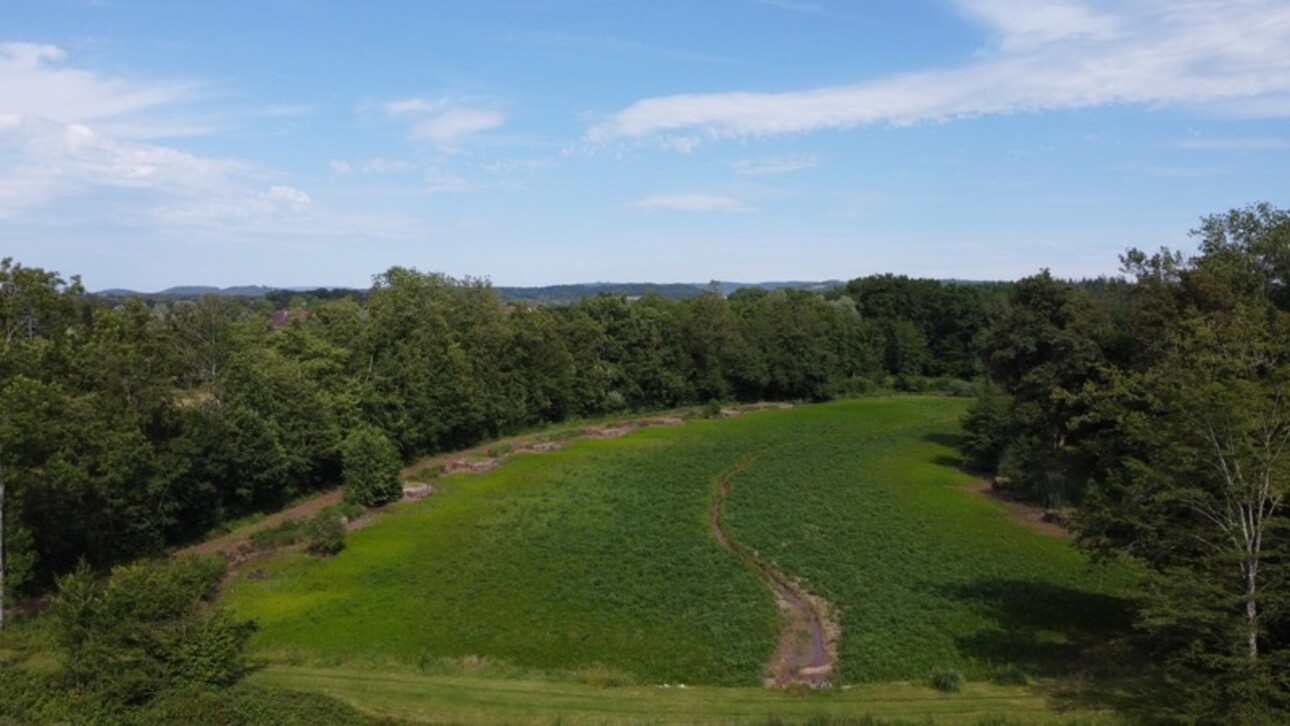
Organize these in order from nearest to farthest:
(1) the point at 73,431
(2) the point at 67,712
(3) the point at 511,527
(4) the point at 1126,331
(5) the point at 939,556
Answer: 1. (2) the point at 67,712
2. (1) the point at 73,431
3. (5) the point at 939,556
4. (3) the point at 511,527
5. (4) the point at 1126,331

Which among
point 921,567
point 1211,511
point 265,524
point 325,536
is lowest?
point 921,567

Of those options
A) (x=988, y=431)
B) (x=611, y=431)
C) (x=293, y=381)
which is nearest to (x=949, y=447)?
(x=988, y=431)

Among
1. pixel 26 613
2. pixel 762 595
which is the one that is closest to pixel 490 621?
pixel 762 595

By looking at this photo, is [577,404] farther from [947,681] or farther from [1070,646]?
[947,681]

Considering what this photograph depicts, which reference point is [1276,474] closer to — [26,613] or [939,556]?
[939,556]

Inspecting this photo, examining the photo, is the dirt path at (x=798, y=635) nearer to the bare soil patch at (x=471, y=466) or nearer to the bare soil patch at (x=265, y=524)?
the bare soil patch at (x=265, y=524)

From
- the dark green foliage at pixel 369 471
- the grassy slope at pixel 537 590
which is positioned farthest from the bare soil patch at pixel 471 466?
the dark green foliage at pixel 369 471
